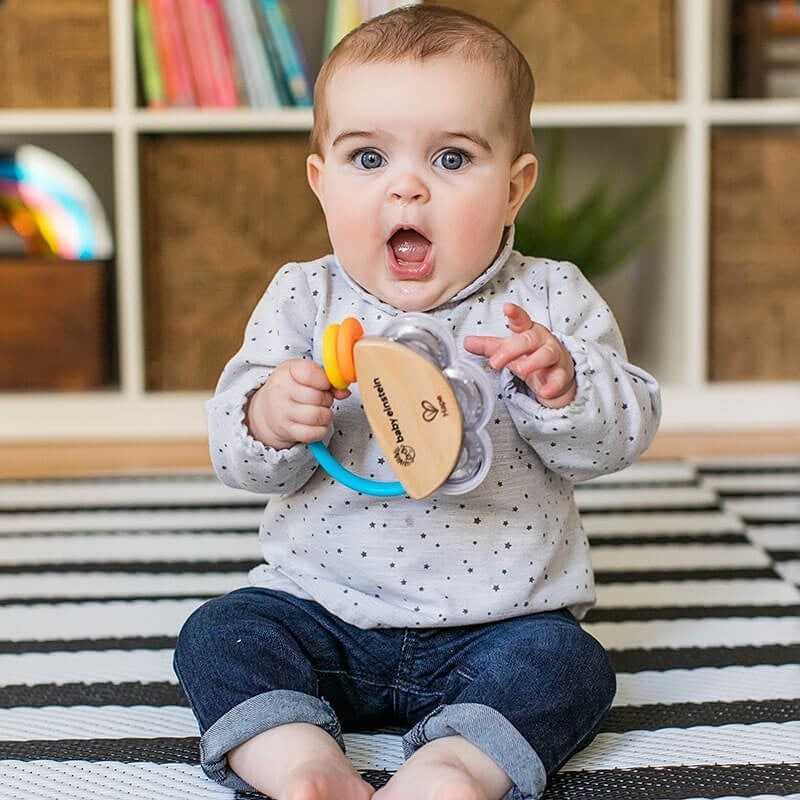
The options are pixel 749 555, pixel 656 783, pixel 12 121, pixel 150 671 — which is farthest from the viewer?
pixel 12 121

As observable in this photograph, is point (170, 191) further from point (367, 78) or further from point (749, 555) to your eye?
point (367, 78)

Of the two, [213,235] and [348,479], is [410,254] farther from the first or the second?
[213,235]

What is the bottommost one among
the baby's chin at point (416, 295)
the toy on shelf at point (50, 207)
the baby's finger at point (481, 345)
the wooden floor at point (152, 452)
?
the wooden floor at point (152, 452)

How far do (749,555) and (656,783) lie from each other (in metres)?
0.53

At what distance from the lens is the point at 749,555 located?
1.21 m

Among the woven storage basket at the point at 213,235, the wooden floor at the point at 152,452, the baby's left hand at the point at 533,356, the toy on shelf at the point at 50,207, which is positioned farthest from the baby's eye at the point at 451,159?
the toy on shelf at the point at 50,207

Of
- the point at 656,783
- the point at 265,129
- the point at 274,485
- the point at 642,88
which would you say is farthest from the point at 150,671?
the point at 642,88

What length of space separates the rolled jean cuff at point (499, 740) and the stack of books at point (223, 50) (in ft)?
4.25

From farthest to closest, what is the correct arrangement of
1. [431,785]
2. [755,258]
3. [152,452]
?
[755,258], [152,452], [431,785]

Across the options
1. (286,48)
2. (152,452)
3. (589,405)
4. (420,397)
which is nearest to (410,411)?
(420,397)

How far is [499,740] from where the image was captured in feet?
2.27

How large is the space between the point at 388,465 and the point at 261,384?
0.09 metres

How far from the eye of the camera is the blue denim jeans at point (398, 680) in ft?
2.32

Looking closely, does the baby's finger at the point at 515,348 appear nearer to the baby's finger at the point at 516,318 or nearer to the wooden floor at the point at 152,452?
the baby's finger at the point at 516,318
